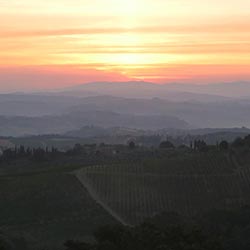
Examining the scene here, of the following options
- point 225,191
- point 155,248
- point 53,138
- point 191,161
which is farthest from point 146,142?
point 155,248

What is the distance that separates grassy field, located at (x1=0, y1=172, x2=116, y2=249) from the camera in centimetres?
4572

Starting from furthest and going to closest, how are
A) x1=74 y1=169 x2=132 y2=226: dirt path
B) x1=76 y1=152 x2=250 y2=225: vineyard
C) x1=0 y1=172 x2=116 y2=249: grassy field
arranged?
x1=76 y1=152 x2=250 y2=225: vineyard < x1=74 y1=169 x2=132 y2=226: dirt path < x1=0 y1=172 x2=116 y2=249: grassy field

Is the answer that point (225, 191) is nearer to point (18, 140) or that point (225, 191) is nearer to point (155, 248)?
point (155, 248)

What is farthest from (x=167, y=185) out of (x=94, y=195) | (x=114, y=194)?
(x=94, y=195)

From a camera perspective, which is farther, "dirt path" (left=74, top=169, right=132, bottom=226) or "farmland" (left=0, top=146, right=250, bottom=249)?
"dirt path" (left=74, top=169, right=132, bottom=226)

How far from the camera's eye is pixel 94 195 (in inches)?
2235

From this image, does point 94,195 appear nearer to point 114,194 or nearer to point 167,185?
point 114,194

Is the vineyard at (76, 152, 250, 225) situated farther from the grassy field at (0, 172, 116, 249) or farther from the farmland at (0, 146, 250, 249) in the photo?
the grassy field at (0, 172, 116, 249)

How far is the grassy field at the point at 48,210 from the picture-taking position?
1800 inches

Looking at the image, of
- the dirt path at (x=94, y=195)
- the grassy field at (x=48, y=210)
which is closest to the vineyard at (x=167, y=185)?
the dirt path at (x=94, y=195)

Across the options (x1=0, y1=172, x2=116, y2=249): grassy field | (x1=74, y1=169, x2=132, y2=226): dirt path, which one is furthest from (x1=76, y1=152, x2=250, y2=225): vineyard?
(x1=0, y1=172, x2=116, y2=249): grassy field

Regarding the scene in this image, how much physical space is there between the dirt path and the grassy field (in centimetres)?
50

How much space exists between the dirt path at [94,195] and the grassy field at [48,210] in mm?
504

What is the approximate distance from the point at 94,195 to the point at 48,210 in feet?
17.4
